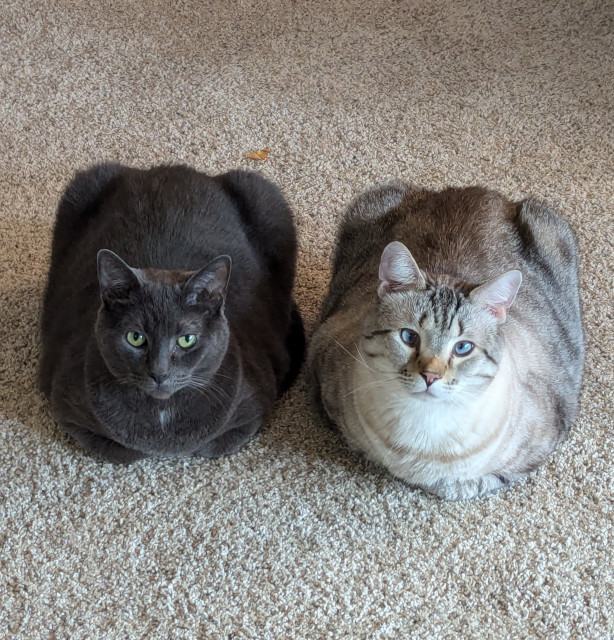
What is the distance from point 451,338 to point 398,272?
0.15 metres

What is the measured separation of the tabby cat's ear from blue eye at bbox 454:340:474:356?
57 cm

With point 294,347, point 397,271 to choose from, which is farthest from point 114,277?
point 294,347

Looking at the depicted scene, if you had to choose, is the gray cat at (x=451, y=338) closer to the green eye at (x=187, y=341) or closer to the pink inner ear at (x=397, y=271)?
the pink inner ear at (x=397, y=271)

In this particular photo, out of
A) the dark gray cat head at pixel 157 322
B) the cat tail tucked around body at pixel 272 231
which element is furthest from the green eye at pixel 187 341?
the cat tail tucked around body at pixel 272 231

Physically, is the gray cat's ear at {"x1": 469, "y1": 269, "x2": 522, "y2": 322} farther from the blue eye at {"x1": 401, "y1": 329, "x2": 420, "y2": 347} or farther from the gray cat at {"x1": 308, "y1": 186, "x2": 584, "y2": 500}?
the blue eye at {"x1": 401, "y1": 329, "x2": 420, "y2": 347}

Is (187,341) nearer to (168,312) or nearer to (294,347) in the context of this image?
(168,312)

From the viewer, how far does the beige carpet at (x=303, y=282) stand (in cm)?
139

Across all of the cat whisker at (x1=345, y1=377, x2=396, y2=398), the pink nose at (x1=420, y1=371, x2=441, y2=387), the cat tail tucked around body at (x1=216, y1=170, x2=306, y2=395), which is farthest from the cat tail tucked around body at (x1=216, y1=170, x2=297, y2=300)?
the pink nose at (x1=420, y1=371, x2=441, y2=387)

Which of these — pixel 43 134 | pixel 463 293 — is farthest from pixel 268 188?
pixel 43 134

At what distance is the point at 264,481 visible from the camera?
5.13ft

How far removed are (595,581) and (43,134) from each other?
6.56ft

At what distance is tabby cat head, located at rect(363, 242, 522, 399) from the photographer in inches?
49.8

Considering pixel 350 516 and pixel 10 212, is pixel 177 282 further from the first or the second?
pixel 10 212

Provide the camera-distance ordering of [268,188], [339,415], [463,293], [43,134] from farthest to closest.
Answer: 1. [43,134]
2. [268,188]
3. [339,415]
4. [463,293]
